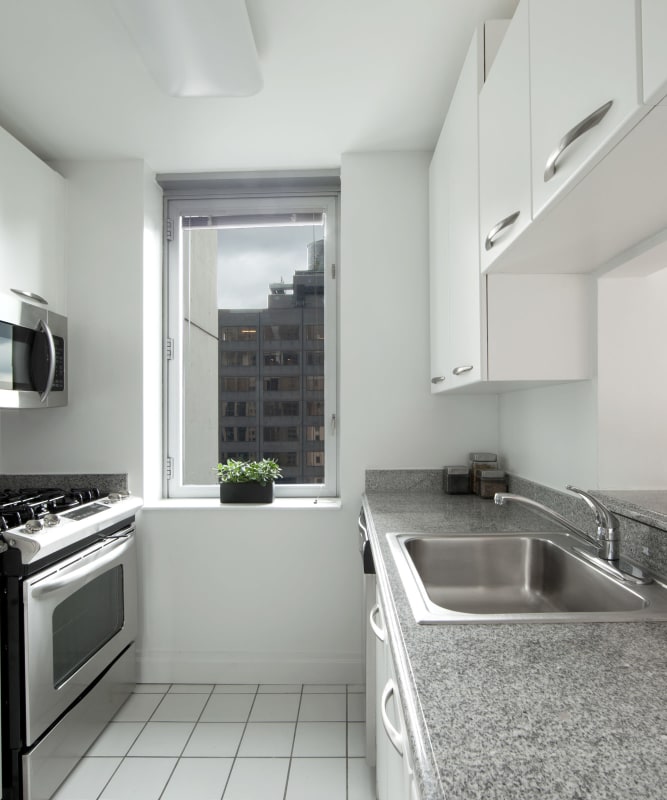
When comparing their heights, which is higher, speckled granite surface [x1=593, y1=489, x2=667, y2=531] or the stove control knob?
speckled granite surface [x1=593, y1=489, x2=667, y2=531]

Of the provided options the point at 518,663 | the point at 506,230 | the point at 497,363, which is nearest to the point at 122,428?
the point at 497,363

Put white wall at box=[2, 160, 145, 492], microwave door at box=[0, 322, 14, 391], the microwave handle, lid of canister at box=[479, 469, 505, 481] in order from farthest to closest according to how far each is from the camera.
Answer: white wall at box=[2, 160, 145, 492], lid of canister at box=[479, 469, 505, 481], the microwave handle, microwave door at box=[0, 322, 14, 391]

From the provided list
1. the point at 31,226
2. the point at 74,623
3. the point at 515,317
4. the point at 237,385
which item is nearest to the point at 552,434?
the point at 515,317

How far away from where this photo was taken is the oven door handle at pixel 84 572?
1605 millimetres

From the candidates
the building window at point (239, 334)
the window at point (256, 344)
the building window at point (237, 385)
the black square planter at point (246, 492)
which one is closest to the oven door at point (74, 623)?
the black square planter at point (246, 492)

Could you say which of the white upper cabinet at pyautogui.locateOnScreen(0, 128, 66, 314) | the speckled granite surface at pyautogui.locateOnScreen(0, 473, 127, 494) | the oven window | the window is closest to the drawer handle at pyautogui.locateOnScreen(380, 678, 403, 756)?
the oven window

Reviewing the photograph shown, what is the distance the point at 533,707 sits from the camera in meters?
0.66

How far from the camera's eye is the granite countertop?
529mm

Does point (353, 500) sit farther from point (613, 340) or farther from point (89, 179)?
point (89, 179)

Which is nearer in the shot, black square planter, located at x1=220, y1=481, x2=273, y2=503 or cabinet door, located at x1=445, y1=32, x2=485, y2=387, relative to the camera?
cabinet door, located at x1=445, y1=32, x2=485, y2=387

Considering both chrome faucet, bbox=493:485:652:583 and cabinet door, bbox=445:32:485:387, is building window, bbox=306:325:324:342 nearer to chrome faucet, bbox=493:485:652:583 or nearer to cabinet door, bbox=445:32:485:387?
cabinet door, bbox=445:32:485:387

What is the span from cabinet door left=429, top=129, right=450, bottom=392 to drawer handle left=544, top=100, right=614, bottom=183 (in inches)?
39.3

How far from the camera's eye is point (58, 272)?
7.71ft

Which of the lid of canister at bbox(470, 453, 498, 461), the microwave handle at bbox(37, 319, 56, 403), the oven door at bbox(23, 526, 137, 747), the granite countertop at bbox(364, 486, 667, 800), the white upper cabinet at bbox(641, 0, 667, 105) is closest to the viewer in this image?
the granite countertop at bbox(364, 486, 667, 800)
